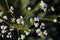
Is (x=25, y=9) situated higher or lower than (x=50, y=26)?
higher

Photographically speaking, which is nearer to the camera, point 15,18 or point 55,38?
point 15,18

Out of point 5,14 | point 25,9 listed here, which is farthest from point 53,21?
point 5,14

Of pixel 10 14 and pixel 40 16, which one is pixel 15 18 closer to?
pixel 10 14

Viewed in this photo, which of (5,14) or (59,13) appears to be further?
(59,13)

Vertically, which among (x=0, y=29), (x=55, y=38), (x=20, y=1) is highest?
(x=20, y=1)

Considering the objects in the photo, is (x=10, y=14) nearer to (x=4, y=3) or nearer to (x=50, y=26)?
(x=4, y=3)

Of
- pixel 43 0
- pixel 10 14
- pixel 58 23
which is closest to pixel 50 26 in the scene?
pixel 58 23

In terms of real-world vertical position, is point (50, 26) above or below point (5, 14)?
below

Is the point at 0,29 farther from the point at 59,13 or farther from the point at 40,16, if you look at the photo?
the point at 59,13
